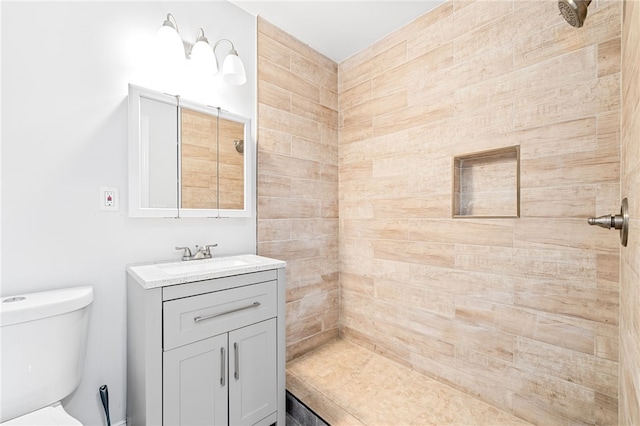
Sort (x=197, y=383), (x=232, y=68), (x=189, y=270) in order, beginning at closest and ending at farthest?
(x=197, y=383)
(x=189, y=270)
(x=232, y=68)

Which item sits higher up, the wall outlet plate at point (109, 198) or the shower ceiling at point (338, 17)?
the shower ceiling at point (338, 17)

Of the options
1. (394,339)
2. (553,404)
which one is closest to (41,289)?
(394,339)

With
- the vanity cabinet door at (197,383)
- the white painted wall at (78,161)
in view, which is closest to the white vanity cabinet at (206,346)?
the vanity cabinet door at (197,383)

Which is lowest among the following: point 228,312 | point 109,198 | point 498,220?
point 228,312

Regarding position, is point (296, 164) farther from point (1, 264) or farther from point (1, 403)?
point (1, 403)

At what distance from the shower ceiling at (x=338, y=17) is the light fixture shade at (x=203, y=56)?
0.45 m

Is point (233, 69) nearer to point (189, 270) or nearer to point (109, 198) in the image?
point (109, 198)

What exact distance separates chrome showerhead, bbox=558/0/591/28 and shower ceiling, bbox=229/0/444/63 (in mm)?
908

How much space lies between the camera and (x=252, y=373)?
1314 millimetres

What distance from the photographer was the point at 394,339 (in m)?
1.95

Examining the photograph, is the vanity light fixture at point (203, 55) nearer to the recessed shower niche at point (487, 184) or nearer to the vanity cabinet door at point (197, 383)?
the vanity cabinet door at point (197, 383)

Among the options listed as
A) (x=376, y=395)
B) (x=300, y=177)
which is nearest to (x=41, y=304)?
(x=300, y=177)

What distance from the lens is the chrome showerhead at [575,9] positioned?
929 millimetres

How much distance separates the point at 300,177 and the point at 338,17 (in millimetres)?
1034
